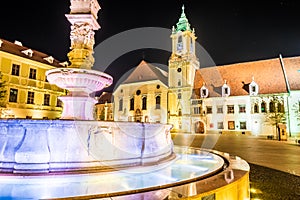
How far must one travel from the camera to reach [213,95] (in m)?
35.6

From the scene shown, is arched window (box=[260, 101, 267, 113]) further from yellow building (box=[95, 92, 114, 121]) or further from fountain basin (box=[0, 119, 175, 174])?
fountain basin (box=[0, 119, 175, 174])

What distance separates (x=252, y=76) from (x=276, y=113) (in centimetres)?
834

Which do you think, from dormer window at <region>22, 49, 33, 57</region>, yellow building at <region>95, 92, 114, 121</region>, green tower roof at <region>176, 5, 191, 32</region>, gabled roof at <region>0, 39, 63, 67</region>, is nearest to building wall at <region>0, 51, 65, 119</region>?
gabled roof at <region>0, 39, 63, 67</region>

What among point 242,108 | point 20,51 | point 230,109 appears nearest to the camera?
point 20,51

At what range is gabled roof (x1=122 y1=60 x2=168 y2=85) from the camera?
43.0 m

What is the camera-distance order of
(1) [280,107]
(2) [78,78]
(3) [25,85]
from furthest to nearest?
(1) [280,107] < (3) [25,85] < (2) [78,78]

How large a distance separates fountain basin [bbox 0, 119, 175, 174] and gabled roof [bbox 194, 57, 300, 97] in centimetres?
3261

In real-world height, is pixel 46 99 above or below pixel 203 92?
below

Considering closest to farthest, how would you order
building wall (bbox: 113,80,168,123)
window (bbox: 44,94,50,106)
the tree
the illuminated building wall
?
window (bbox: 44,94,50,106) < the tree < building wall (bbox: 113,80,168,123) < the illuminated building wall

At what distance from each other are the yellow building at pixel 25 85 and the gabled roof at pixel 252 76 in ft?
77.5

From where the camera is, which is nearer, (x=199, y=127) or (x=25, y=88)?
(x=25, y=88)

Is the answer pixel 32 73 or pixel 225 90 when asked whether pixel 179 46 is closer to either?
pixel 225 90

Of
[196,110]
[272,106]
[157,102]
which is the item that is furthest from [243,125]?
[157,102]

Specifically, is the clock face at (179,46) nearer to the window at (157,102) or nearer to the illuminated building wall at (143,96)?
the illuminated building wall at (143,96)
